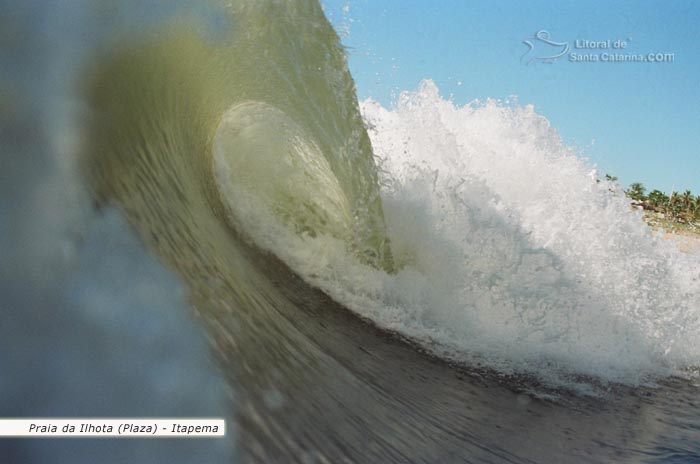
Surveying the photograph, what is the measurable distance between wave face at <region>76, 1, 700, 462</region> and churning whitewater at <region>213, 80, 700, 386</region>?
0.06 feet

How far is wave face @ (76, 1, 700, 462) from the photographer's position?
2172mm

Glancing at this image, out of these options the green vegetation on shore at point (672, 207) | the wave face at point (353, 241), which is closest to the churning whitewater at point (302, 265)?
the wave face at point (353, 241)

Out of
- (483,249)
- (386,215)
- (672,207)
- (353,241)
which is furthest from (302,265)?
(672,207)

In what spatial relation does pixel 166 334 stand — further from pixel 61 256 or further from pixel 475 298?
pixel 475 298

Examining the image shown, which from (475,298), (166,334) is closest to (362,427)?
(166,334)

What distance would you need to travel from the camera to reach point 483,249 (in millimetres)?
4977

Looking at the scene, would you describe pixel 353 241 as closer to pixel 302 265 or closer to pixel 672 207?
pixel 302 265

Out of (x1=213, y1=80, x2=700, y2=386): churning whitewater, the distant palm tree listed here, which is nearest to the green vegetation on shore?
the distant palm tree

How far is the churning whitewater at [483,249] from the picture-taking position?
4.48 metres

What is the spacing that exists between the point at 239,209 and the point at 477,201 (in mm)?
2218

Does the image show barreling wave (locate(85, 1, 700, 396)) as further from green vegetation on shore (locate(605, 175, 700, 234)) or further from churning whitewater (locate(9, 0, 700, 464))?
green vegetation on shore (locate(605, 175, 700, 234))

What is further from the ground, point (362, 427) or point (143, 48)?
point (143, 48)

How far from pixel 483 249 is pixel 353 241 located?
108 cm

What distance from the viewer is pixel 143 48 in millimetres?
3314
